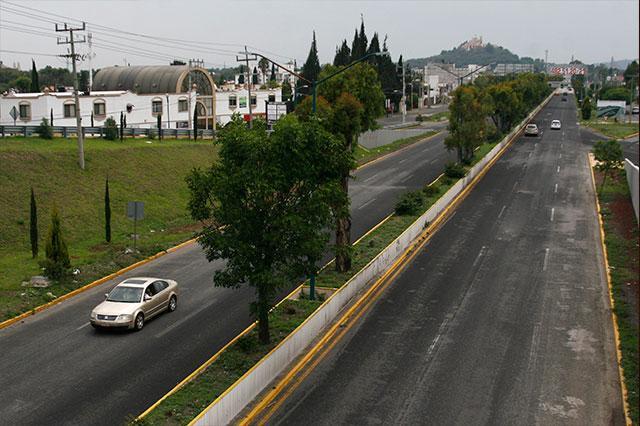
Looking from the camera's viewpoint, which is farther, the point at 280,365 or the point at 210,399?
the point at 280,365

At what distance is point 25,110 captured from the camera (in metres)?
62.1

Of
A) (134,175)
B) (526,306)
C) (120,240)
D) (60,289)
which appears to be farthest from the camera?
(134,175)

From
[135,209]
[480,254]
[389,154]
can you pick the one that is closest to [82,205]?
[135,209]

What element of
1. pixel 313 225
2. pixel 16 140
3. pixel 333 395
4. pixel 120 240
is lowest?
pixel 333 395

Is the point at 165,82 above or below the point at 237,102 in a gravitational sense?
above

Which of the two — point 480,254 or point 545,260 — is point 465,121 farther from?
point 545,260

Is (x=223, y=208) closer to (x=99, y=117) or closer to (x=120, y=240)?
(x=120, y=240)

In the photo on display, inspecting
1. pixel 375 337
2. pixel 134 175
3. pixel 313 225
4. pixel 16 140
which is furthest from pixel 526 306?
pixel 16 140

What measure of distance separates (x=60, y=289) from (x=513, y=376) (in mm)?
16961

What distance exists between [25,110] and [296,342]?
170ft

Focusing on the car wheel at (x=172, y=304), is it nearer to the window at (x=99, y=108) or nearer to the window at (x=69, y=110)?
the window at (x=69, y=110)

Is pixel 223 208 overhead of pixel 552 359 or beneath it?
overhead

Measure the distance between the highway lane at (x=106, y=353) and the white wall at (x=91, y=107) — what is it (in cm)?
3818

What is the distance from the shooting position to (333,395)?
17.2 m
